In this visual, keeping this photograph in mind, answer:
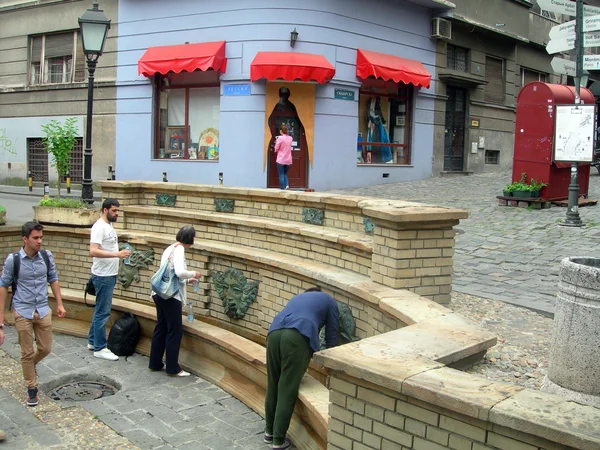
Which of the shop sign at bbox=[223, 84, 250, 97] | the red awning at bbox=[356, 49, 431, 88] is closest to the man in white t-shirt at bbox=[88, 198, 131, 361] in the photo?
the shop sign at bbox=[223, 84, 250, 97]

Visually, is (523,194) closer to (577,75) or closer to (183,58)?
(577,75)

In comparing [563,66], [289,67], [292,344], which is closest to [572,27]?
[563,66]

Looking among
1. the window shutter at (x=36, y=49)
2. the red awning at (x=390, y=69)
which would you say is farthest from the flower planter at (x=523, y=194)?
the window shutter at (x=36, y=49)

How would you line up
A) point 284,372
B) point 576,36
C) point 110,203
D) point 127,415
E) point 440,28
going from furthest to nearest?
1. point 440,28
2. point 576,36
3. point 110,203
4. point 127,415
5. point 284,372

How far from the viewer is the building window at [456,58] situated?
72.5 ft

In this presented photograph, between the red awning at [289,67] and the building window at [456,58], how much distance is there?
640 centimetres

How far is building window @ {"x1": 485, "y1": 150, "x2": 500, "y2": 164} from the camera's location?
79.5 ft

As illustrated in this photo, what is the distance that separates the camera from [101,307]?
8.40m

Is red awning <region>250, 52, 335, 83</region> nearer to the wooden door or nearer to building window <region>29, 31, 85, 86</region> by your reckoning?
the wooden door

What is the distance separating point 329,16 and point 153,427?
45.9 feet

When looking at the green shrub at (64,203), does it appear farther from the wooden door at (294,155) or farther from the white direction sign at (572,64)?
the white direction sign at (572,64)

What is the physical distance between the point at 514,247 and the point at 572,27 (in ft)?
14.5

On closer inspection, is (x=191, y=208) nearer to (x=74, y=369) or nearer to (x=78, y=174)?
(x=74, y=369)

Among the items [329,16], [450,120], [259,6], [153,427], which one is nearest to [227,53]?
[259,6]
